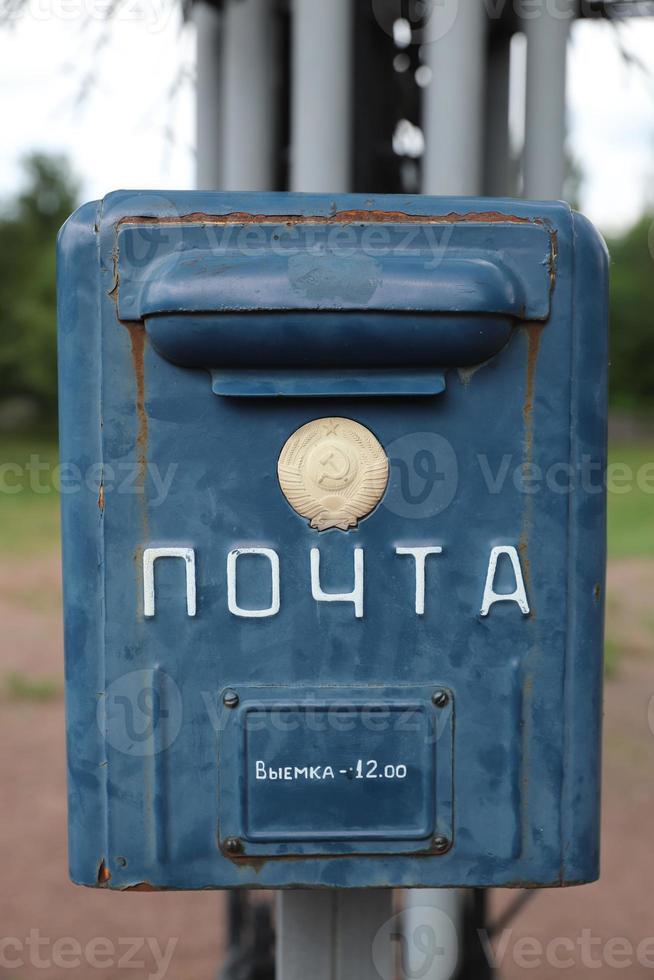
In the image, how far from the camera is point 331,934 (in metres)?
1.47

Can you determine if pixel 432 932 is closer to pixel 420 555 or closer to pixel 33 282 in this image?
pixel 420 555

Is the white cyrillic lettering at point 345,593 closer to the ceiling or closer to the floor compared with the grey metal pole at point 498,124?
closer to the floor

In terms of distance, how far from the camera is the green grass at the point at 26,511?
10.2 meters

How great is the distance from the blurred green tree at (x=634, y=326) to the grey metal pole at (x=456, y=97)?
25.5 metres

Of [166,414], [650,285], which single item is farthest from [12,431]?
[166,414]

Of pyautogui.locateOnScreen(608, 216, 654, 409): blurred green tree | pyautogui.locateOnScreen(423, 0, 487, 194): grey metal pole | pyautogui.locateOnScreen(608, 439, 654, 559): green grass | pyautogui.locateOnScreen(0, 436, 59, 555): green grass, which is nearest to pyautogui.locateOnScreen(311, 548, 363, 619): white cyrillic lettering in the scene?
pyautogui.locateOnScreen(423, 0, 487, 194): grey metal pole

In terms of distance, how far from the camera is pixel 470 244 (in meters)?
1.21

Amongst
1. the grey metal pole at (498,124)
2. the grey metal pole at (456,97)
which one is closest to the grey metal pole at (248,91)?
the grey metal pole at (456,97)

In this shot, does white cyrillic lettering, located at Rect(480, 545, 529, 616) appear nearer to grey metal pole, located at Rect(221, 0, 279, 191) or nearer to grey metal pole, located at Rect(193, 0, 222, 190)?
grey metal pole, located at Rect(221, 0, 279, 191)

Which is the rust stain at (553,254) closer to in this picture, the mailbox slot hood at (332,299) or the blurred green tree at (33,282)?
the mailbox slot hood at (332,299)

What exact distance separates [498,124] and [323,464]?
1.71 meters

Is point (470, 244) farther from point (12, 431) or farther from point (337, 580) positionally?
point (12, 431)

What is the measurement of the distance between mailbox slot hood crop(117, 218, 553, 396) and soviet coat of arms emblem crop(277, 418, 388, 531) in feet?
0.17

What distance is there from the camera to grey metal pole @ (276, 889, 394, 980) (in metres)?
1.46
